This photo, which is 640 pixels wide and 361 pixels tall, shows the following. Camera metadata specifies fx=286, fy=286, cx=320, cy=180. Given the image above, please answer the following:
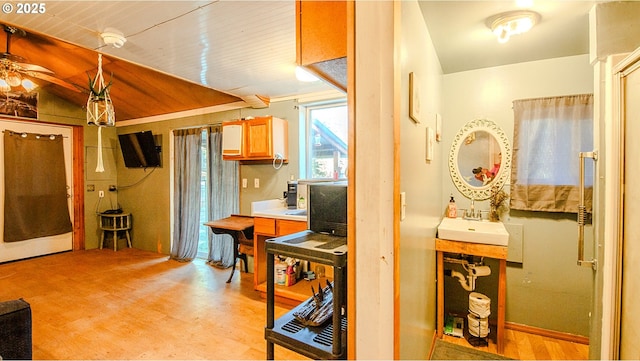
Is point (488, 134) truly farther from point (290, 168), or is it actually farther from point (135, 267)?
point (135, 267)

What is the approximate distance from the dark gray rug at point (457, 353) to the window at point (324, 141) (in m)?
1.89

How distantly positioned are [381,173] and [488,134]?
6.68ft

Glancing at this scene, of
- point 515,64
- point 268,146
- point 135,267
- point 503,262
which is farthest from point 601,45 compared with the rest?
point 135,267

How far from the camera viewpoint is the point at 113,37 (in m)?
2.10

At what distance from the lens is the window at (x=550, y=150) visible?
2230 mm

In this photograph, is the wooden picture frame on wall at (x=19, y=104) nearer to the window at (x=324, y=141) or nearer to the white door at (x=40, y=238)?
the white door at (x=40, y=238)

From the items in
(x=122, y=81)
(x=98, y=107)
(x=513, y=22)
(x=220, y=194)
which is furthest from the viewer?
(x=220, y=194)

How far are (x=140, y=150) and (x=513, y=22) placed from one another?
5.24 m

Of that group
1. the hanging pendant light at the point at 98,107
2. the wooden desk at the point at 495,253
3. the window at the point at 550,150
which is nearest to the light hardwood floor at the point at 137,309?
the wooden desk at the point at 495,253

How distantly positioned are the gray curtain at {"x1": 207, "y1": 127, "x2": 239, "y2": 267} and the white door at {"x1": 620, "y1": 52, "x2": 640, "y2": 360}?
364cm

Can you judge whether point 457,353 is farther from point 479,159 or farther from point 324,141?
point 324,141

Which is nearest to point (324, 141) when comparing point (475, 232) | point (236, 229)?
point (236, 229)

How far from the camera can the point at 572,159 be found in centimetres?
225

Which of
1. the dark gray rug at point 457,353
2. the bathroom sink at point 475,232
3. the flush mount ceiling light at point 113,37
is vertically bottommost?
the dark gray rug at point 457,353
